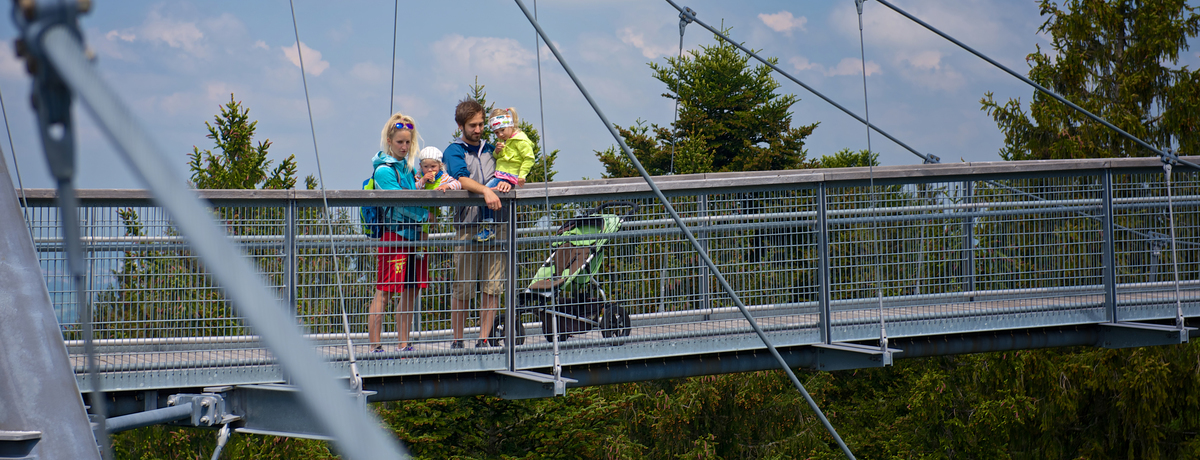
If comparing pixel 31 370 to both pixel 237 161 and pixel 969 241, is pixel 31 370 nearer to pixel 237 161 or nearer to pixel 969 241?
pixel 969 241

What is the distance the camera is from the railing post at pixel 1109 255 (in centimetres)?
581

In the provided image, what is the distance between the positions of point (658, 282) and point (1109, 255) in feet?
9.77

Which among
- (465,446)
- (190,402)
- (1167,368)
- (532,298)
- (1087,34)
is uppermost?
(1087,34)

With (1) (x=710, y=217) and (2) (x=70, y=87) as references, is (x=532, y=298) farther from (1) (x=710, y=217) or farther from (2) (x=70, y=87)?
(2) (x=70, y=87)

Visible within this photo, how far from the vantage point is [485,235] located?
189 inches

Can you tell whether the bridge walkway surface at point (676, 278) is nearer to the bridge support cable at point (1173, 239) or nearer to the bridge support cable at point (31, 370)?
the bridge support cable at point (1173, 239)

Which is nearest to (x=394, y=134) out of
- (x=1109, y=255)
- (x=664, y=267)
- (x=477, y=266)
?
(x=477, y=266)

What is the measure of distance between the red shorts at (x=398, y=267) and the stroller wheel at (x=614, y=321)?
1035mm

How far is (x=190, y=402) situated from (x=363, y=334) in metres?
0.93

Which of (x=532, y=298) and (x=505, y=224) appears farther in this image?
(x=532, y=298)

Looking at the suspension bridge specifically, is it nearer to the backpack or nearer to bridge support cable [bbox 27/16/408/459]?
the backpack

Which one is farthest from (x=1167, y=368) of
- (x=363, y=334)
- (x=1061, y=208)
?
(x=363, y=334)

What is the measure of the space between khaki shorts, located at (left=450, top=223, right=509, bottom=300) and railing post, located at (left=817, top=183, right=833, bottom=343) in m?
1.85

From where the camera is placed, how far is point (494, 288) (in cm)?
480
